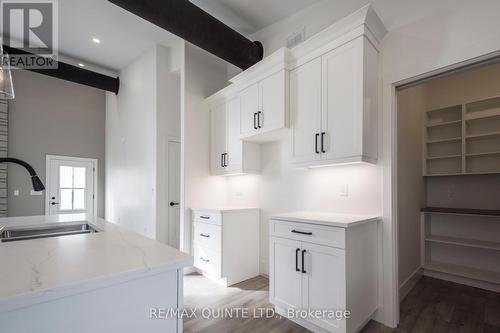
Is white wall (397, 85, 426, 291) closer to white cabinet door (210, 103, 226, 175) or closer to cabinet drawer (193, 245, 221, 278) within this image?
cabinet drawer (193, 245, 221, 278)

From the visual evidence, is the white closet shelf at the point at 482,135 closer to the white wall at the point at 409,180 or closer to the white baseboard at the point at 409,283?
the white wall at the point at 409,180

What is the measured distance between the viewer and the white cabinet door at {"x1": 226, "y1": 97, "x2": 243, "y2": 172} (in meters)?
3.13

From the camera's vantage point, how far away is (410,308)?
241 cm

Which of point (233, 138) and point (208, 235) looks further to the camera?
point (233, 138)

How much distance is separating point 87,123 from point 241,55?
5012 mm

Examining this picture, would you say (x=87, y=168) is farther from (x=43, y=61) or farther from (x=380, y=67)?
(x=380, y=67)

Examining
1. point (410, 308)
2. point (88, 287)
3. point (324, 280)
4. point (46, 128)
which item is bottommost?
point (410, 308)

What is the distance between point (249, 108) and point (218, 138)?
2.51 ft

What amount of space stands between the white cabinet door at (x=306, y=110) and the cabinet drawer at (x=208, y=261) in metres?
1.55

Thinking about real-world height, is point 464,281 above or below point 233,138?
below

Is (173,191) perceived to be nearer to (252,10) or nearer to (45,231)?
(45,231)

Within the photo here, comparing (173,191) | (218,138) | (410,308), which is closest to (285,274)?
(410,308)

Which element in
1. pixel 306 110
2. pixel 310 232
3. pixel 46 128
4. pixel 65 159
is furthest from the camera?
pixel 65 159

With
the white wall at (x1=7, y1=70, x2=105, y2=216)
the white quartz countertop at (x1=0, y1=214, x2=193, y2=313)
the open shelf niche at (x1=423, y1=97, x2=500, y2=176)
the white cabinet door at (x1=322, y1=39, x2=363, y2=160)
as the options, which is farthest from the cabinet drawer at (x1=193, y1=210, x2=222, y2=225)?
the white wall at (x1=7, y1=70, x2=105, y2=216)
